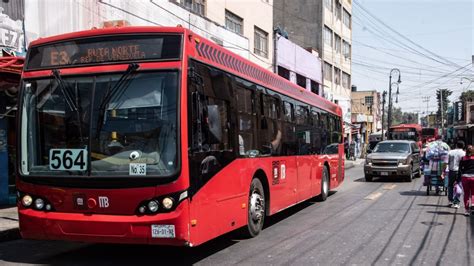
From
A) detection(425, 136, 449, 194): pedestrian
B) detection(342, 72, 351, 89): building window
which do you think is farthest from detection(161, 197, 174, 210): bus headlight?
detection(342, 72, 351, 89): building window

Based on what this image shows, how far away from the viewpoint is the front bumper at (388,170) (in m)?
20.6

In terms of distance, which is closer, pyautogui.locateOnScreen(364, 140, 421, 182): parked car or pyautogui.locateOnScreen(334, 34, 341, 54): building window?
pyautogui.locateOnScreen(364, 140, 421, 182): parked car

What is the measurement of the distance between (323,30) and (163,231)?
42.5 m

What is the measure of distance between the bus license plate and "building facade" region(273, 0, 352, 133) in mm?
38294

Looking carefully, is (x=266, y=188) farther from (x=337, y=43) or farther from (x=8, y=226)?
(x=337, y=43)

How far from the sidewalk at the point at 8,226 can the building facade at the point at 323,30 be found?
34.9 metres

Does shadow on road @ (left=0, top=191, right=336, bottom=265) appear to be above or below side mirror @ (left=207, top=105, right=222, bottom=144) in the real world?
below

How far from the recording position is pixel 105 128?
5.98m

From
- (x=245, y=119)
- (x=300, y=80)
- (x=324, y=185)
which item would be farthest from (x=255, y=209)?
(x=300, y=80)

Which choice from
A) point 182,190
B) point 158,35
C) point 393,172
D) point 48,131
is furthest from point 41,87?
point 393,172

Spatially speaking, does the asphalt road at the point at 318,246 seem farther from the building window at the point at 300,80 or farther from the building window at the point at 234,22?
the building window at the point at 300,80

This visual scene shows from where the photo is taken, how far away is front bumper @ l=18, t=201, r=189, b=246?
5762mm

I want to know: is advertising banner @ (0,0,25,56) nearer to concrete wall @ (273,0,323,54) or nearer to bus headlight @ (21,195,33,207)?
bus headlight @ (21,195,33,207)

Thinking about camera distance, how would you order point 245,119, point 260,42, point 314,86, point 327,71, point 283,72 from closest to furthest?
point 245,119 < point 260,42 < point 283,72 < point 314,86 < point 327,71
